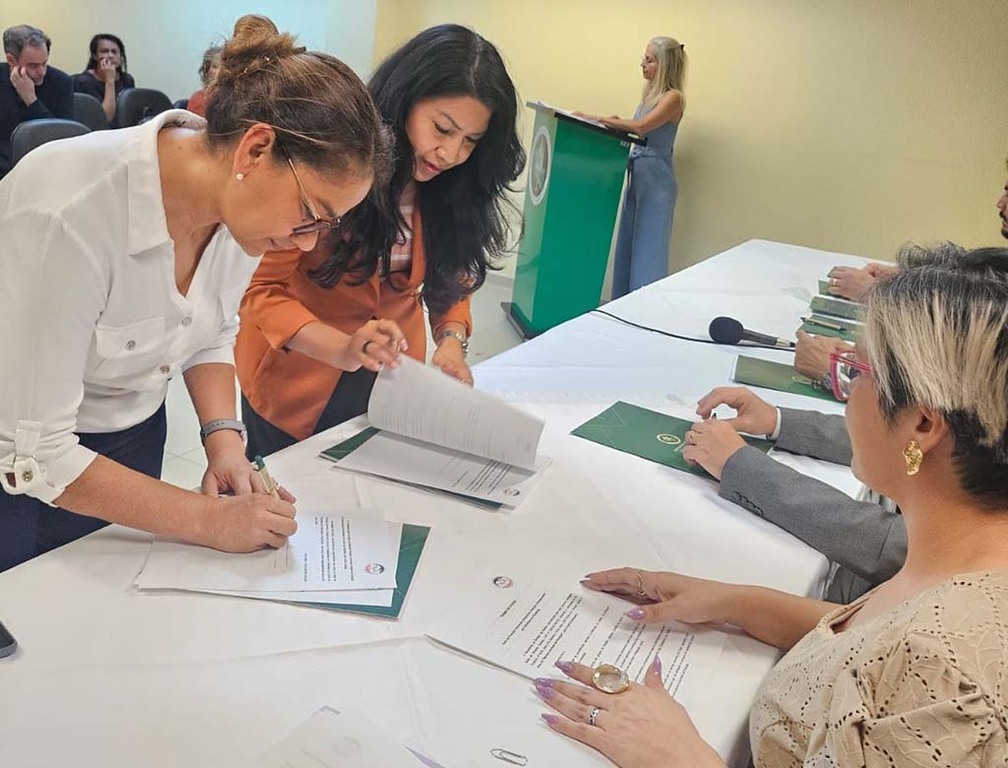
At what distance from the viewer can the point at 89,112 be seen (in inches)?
217

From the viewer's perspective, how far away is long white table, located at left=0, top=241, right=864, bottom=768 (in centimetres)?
81

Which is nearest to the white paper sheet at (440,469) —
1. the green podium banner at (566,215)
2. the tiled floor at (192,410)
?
the tiled floor at (192,410)

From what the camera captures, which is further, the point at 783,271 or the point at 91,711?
the point at 783,271

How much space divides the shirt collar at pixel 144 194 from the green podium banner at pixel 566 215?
11.8 ft

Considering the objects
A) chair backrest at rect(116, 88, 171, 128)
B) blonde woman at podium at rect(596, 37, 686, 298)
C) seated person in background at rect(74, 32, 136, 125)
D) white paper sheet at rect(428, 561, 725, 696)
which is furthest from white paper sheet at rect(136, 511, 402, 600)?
seated person in background at rect(74, 32, 136, 125)

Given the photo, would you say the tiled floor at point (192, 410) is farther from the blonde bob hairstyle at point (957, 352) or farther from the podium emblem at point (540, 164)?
the blonde bob hairstyle at point (957, 352)

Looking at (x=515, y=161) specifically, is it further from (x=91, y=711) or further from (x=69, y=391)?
(x=91, y=711)

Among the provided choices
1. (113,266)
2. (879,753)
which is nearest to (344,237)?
(113,266)

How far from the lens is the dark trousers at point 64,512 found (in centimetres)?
119

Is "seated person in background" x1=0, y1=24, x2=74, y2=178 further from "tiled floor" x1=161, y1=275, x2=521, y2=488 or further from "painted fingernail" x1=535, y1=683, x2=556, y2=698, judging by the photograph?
"painted fingernail" x1=535, y1=683, x2=556, y2=698

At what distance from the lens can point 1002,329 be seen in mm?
812

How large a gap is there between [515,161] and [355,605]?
104 centimetres

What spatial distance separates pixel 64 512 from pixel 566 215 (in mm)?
3741

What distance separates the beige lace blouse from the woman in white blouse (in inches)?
25.9
